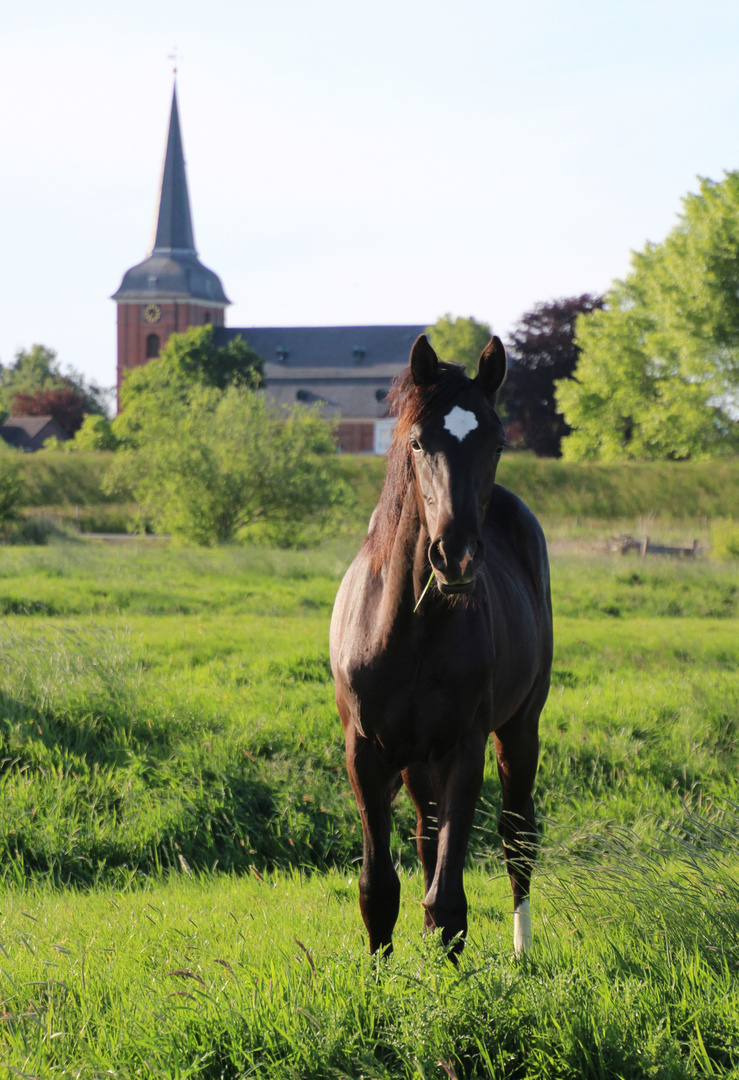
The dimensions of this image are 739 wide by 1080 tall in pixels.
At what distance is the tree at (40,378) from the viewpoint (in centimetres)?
9598

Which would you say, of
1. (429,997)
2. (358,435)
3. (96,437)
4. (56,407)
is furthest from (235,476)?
(56,407)

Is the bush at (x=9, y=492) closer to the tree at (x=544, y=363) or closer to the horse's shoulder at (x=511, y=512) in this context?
the horse's shoulder at (x=511, y=512)

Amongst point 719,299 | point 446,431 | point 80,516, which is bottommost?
point 80,516

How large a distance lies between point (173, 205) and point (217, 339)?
12.3 metres

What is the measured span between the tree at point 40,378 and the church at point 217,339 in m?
11.2

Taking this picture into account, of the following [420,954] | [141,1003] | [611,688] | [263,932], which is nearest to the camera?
[141,1003]

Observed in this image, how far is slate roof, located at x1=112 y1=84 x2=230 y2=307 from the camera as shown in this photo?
8438 cm

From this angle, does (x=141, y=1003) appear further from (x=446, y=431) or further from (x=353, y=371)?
(x=353, y=371)

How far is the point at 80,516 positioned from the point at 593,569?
75.7 feet

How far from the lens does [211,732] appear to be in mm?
6582

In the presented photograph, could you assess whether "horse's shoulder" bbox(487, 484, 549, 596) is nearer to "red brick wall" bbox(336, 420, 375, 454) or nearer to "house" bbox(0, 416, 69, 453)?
"house" bbox(0, 416, 69, 453)

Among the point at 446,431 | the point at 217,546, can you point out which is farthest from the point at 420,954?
the point at 217,546

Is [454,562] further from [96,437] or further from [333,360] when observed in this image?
[333,360]

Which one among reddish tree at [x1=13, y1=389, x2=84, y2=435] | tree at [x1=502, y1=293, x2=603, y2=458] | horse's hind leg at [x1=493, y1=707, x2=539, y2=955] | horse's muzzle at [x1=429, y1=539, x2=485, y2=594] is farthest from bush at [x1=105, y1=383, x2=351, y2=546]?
reddish tree at [x1=13, y1=389, x2=84, y2=435]
